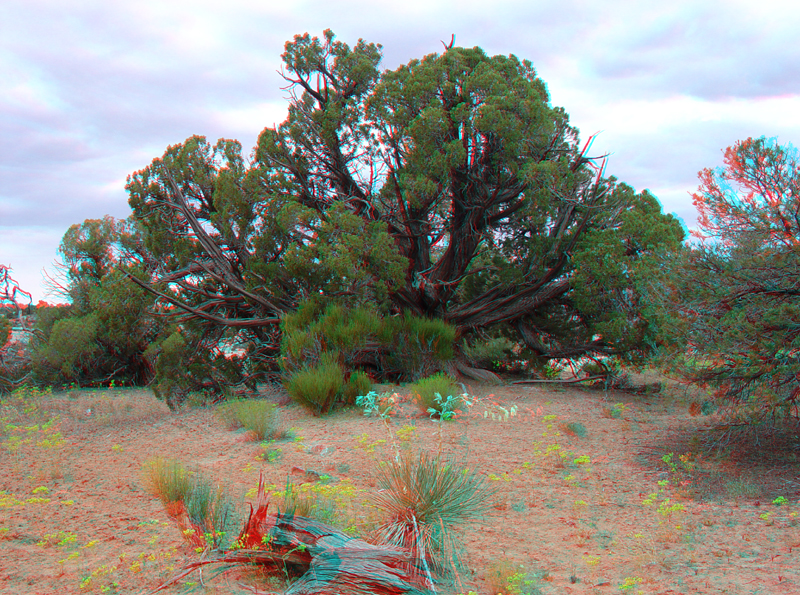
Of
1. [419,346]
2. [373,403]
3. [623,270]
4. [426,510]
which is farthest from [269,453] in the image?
[623,270]

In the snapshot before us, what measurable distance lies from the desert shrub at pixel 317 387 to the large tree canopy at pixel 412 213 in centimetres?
191

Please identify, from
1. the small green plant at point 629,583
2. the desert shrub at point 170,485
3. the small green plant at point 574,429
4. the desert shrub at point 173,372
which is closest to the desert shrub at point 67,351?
the desert shrub at point 173,372

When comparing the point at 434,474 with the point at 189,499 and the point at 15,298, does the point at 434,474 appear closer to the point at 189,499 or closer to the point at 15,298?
the point at 189,499

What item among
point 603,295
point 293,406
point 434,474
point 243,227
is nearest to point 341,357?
point 293,406

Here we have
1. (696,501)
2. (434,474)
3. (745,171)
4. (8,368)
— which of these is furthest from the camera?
(8,368)

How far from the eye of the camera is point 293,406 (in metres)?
9.45

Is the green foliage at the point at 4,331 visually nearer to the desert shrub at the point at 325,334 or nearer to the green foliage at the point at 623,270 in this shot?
the desert shrub at the point at 325,334

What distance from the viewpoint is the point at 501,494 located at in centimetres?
491

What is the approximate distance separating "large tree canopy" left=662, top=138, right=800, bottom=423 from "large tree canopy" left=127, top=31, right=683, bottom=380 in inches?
154

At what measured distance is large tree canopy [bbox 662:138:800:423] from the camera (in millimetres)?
5055

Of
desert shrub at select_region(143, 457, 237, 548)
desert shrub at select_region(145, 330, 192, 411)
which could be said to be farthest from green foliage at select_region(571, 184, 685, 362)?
desert shrub at select_region(143, 457, 237, 548)

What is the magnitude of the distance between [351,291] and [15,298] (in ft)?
19.5

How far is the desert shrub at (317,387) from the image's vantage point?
8.43 metres

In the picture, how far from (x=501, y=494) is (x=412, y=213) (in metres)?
7.57
